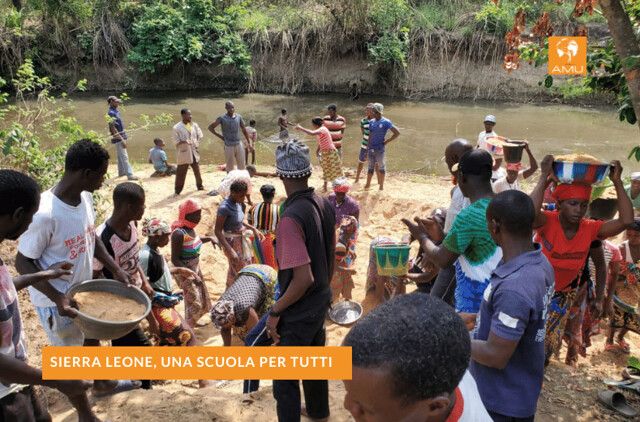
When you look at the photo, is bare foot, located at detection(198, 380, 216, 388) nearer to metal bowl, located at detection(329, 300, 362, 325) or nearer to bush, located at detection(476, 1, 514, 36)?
metal bowl, located at detection(329, 300, 362, 325)

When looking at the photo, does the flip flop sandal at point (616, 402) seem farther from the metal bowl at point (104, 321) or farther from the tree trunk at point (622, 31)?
the metal bowl at point (104, 321)

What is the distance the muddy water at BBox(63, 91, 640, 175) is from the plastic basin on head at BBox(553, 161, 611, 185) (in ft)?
26.9

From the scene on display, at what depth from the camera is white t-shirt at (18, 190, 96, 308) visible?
267cm

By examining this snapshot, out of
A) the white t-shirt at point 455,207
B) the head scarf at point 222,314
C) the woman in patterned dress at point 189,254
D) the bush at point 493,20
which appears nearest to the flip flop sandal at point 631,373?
the white t-shirt at point 455,207

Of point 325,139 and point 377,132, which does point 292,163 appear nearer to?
point 325,139

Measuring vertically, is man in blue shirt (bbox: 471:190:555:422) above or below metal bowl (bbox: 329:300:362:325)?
above

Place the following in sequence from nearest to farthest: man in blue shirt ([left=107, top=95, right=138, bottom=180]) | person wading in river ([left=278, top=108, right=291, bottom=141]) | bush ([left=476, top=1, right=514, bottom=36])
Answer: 1. man in blue shirt ([left=107, top=95, right=138, bottom=180])
2. person wading in river ([left=278, top=108, right=291, bottom=141])
3. bush ([left=476, top=1, right=514, bottom=36])

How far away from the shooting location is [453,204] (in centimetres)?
386

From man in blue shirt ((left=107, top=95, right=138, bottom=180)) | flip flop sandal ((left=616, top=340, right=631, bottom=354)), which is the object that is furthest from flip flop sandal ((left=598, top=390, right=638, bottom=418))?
man in blue shirt ((left=107, top=95, right=138, bottom=180))

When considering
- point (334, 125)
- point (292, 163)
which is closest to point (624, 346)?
point (292, 163)

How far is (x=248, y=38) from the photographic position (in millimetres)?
20531

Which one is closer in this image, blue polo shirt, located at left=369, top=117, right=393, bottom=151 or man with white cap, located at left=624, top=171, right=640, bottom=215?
man with white cap, located at left=624, top=171, right=640, bottom=215

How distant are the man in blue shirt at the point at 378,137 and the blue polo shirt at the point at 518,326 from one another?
22.1 feet

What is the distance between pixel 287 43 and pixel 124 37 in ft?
24.1
